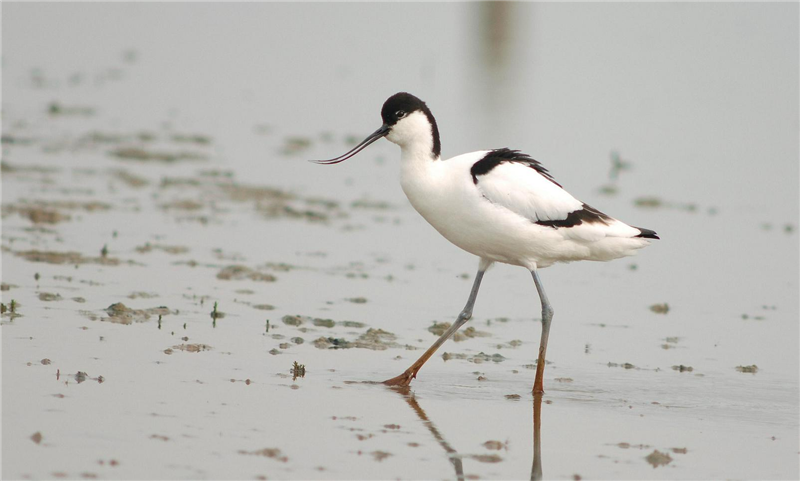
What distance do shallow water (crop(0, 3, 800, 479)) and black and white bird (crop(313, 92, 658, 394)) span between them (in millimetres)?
745

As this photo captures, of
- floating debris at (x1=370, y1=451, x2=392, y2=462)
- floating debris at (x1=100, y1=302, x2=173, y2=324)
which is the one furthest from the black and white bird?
floating debris at (x1=100, y1=302, x2=173, y2=324)

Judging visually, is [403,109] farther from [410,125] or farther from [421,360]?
[421,360]

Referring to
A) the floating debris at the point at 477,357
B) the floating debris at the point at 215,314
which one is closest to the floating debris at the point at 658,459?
the floating debris at the point at 477,357

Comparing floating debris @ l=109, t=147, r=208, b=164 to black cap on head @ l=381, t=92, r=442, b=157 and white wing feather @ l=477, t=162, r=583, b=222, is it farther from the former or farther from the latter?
white wing feather @ l=477, t=162, r=583, b=222

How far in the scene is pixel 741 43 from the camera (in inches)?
1047

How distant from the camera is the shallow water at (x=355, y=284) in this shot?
575 cm

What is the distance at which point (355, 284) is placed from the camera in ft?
30.3

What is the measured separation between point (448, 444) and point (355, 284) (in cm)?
353

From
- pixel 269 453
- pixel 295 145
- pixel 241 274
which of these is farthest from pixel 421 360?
pixel 295 145

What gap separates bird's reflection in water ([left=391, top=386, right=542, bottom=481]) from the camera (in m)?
5.53

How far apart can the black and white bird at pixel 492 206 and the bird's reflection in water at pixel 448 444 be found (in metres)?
0.14

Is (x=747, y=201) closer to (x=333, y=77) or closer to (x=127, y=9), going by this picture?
(x=333, y=77)

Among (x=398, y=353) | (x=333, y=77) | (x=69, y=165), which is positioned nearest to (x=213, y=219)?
(x=69, y=165)

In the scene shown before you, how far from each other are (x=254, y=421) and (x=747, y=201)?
9046 mm
